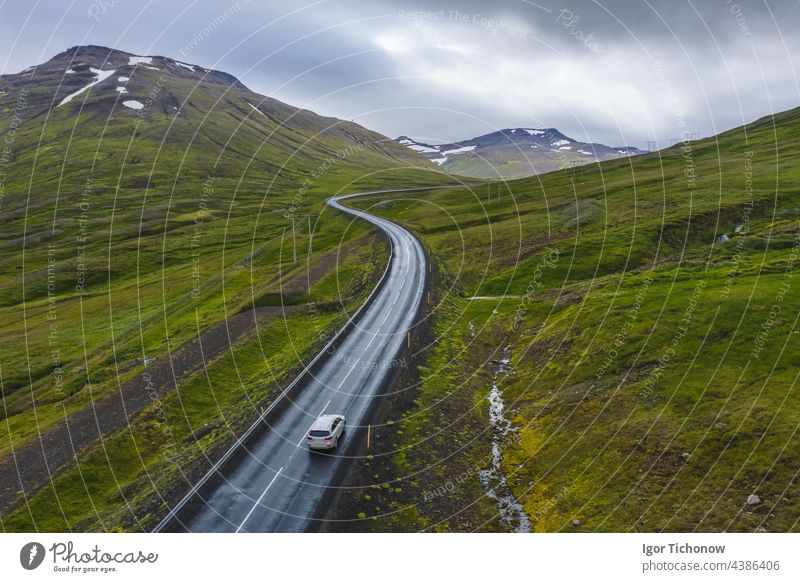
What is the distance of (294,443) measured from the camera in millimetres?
34719

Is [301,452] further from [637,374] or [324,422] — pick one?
[637,374]

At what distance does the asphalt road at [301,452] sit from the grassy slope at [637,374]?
4.95 meters

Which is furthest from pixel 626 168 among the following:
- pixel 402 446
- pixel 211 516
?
pixel 211 516

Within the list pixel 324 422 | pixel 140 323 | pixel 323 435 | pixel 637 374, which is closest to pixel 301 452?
pixel 323 435

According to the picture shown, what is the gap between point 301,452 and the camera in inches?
1318

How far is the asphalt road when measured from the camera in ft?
88.8

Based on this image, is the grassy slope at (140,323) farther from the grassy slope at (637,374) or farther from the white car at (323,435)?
the grassy slope at (637,374)

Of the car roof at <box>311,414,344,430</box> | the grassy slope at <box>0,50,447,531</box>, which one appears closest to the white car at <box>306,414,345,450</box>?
the car roof at <box>311,414,344,430</box>

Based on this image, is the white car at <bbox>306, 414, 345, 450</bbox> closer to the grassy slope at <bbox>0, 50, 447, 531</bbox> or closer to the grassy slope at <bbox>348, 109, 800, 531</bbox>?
the grassy slope at <bbox>348, 109, 800, 531</bbox>

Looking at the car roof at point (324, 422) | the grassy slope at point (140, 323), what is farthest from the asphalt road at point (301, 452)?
the grassy slope at point (140, 323)

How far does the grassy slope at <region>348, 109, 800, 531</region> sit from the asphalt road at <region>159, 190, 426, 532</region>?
4.95 m

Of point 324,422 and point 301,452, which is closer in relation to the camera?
point 301,452

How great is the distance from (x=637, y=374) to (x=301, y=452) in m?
25.8
